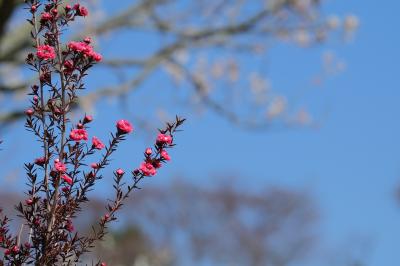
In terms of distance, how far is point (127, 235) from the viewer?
3600 cm

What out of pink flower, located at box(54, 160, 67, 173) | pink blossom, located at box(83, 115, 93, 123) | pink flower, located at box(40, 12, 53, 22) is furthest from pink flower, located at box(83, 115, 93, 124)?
pink flower, located at box(40, 12, 53, 22)

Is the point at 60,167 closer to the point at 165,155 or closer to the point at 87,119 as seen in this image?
the point at 87,119

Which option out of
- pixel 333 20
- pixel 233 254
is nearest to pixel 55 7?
pixel 333 20

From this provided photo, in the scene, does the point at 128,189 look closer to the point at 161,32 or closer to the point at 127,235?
the point at 161,32

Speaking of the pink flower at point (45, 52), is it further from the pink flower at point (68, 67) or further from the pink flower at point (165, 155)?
the pink flower at point (165, 155)

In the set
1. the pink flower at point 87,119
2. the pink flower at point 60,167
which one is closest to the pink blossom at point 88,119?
the pink flower at point 87,119

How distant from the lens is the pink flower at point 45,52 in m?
2.25

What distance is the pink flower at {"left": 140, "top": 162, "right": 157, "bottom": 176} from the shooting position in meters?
2.24

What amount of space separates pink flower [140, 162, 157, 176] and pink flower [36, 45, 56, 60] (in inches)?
17.3

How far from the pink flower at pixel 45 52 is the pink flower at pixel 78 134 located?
25 cm

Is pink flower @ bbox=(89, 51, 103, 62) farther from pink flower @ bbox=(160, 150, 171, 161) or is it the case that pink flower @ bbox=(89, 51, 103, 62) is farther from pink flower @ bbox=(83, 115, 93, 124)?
pink flower @ bbox=(160, 150, 171, 161)

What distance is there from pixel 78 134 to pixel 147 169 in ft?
0.77

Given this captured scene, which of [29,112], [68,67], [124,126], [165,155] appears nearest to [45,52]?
[68,67]

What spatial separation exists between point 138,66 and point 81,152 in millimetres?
7507
